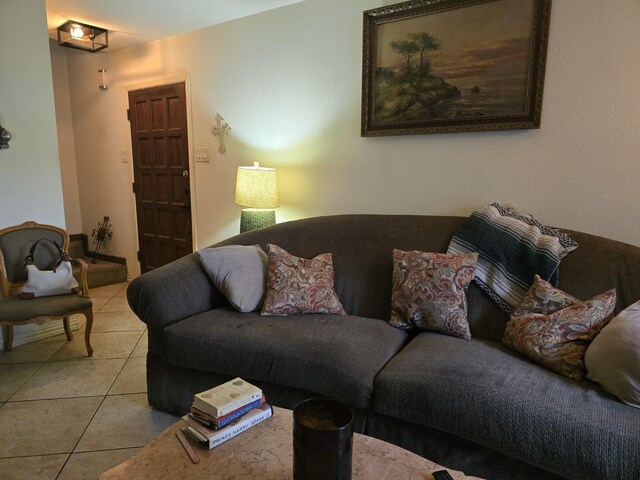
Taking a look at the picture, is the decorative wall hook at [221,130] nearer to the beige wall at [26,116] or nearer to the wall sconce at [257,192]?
the wall sconce at [257,192]

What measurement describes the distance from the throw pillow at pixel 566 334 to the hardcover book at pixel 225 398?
1.10 m

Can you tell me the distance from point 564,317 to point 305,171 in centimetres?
195

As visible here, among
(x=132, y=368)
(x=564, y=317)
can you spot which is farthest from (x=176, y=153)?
(x=564, y=317)

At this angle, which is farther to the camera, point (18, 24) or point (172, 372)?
point (18, 24)

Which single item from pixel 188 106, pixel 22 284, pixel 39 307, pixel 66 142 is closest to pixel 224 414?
pixel 39 307

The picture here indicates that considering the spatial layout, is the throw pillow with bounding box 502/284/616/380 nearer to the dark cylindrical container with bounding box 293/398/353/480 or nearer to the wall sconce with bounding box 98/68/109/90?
the dark cylindrical container with bounding box 293/398/353/480

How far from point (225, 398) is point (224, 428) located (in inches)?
3.5

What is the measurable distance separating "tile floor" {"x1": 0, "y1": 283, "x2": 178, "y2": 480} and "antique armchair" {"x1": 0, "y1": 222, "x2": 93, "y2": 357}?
0.18 meters

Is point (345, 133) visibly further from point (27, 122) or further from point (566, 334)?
point (27, 122)

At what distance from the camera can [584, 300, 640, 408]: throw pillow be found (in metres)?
1.32

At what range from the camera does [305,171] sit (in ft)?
9.95

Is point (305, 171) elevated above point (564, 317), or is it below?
above

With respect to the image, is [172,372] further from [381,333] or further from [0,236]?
[0,236]

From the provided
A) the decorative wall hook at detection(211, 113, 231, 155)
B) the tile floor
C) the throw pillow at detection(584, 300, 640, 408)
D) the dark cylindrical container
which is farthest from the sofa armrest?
the throw pillow at detection(584, 300, 640, 408)
